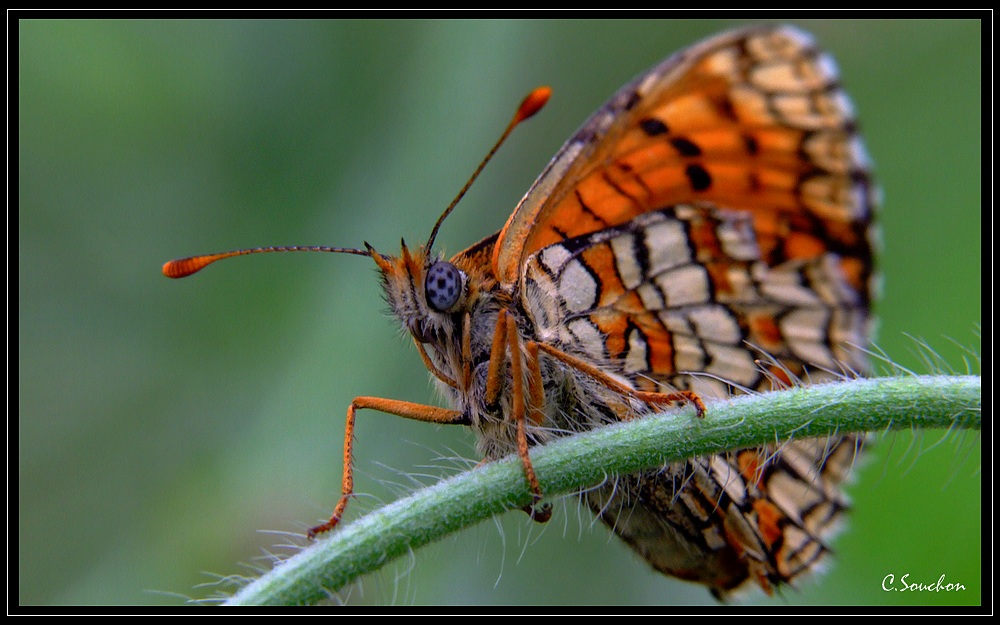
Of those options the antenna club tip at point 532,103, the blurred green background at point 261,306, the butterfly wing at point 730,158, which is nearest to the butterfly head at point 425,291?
the butterfly wing at point 730,158

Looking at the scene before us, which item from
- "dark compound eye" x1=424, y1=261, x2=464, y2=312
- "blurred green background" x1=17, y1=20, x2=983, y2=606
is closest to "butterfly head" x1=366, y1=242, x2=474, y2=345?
"dark compound eye" x1=424, y1=261, x2=464, y2=312

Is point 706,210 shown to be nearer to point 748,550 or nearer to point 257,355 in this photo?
point 748,550

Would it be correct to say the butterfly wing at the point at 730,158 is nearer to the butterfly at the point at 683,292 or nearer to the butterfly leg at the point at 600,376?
the butterfly at the point at 683,292

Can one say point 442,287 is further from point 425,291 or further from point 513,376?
point 513,376

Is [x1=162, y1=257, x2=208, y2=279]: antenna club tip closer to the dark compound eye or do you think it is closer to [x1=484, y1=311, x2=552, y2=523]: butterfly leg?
the dark compound eye

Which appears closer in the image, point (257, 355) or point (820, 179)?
point (820, 179)

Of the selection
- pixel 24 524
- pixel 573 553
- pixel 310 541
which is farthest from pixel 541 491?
pixel 24 524

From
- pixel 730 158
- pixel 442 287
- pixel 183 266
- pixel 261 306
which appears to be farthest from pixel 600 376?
pixel 261 306

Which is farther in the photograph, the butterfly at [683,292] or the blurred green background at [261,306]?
the blurred green background at [261,306]
